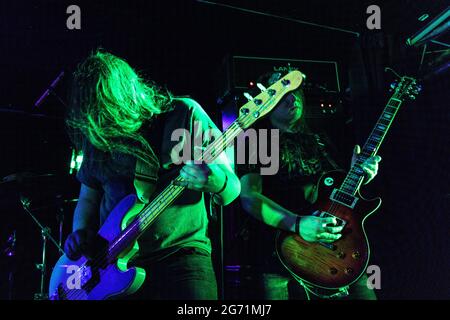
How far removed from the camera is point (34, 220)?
11.9ft

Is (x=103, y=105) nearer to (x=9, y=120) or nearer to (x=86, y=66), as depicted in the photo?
(x=86, y=66)

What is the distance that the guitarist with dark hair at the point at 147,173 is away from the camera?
1635 mm

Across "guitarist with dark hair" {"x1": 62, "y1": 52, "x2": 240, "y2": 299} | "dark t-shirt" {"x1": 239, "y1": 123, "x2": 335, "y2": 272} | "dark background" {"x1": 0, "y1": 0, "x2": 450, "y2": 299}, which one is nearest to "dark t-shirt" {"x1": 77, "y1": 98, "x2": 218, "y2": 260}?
"guitarist with dark hair" {"x1": 62, "y1": 52, "x2": 240, "y2": 299}

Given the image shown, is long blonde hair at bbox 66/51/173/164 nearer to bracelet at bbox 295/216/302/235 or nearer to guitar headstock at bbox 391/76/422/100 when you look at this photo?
bracelet at bbox 295/216/302/235

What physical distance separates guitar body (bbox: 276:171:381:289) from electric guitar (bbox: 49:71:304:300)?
81 cm

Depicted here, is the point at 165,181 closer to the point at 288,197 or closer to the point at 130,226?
the point at 130,226

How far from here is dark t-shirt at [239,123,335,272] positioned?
2.42 meters

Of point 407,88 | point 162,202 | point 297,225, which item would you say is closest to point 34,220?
point 162,202

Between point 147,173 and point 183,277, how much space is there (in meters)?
0.52

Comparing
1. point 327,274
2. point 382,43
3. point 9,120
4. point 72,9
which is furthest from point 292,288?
point 9,120

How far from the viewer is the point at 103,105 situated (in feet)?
7.16

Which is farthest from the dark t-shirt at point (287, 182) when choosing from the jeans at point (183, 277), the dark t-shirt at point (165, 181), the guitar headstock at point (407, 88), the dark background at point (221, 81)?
the jeans at point (183, 277)

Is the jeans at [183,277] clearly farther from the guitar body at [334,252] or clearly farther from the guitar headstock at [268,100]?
the guitar body at [334,252]

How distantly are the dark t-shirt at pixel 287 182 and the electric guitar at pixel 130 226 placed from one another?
694 millimetres
